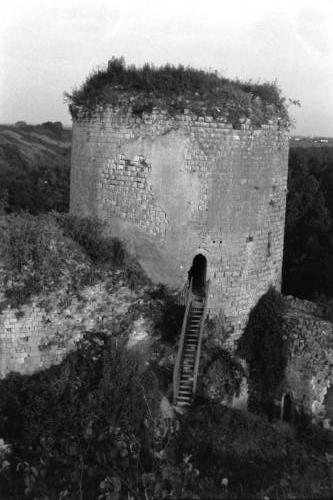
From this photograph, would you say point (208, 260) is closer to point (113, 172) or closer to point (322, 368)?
point (113, 172)

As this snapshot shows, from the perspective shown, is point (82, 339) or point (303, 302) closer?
point (82, 339)

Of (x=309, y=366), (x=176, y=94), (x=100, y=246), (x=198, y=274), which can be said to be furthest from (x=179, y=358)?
(x=176, y=94)

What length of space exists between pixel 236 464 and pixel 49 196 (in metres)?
21.2

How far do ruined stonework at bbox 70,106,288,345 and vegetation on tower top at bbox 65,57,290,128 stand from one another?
6.5 inches

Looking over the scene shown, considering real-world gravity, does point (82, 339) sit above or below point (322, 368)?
above

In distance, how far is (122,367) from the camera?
9.23m

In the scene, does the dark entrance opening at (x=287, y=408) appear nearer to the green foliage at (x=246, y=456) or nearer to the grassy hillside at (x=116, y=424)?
the grassy hillside at (x=116, y=424)

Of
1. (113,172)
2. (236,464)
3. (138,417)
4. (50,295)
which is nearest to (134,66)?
(113,172)

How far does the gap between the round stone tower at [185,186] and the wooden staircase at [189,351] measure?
30 cm

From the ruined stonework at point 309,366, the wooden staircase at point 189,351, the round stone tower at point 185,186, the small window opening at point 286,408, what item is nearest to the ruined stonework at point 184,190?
the round stone tower at point 185,186

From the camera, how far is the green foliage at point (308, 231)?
66.0 feet

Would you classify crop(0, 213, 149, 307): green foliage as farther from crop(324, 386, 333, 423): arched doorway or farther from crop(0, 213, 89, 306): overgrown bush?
crop(324, 386, 333, 423): arched doorway

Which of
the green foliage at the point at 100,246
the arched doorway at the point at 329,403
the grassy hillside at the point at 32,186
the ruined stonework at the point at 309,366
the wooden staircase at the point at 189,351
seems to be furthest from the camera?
the grassy hillside at the point at 32,186

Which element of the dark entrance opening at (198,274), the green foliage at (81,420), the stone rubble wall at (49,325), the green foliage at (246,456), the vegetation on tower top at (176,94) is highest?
the vegetation on tower top at (176,94)
